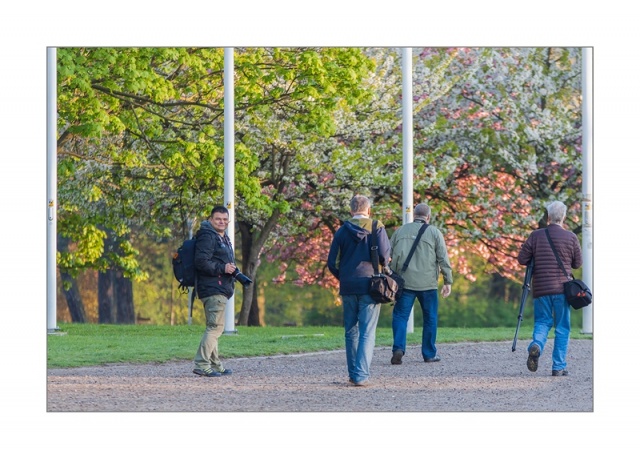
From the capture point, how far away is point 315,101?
26781 millimetres

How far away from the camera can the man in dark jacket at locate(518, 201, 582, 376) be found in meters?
14.0

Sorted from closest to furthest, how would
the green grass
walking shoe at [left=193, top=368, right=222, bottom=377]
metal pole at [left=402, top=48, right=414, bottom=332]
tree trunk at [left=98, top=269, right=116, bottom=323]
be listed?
walking shoe at [left=193, top=368, right=222, bottom=377] < the green grass < metal pole at [left=402, top=48, right=414, bottom=332] < tree trunk at [left=98, top=269, right=116, bottom=323]

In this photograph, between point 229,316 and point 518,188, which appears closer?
point 229,316

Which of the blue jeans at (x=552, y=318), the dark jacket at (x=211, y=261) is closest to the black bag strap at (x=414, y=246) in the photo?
the blue jeans at (x=552, y=318)

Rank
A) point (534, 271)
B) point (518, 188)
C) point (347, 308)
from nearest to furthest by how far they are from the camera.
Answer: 1. point (347, 308)
2. point (534, 271)
3. point (518, 188)

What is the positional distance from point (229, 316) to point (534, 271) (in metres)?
7.94

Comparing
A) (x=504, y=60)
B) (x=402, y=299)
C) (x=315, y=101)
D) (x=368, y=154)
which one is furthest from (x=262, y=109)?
(x=402, y=299)

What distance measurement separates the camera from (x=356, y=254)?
12.9 m

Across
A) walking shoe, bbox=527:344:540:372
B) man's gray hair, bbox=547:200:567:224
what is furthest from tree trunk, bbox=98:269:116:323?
man's gray hair, bbox=547:200:567:224

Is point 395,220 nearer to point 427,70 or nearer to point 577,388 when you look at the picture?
point 427,70

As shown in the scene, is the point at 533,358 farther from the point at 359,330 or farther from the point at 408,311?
the point at 359,330

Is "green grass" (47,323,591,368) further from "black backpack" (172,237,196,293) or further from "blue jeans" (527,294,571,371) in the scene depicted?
"blue jeans" (527,294,571,371)

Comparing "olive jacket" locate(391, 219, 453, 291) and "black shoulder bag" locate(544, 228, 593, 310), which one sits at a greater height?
"olive jacket" locate(391, 219, 453, 291)

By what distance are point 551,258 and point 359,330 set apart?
7.69ft
